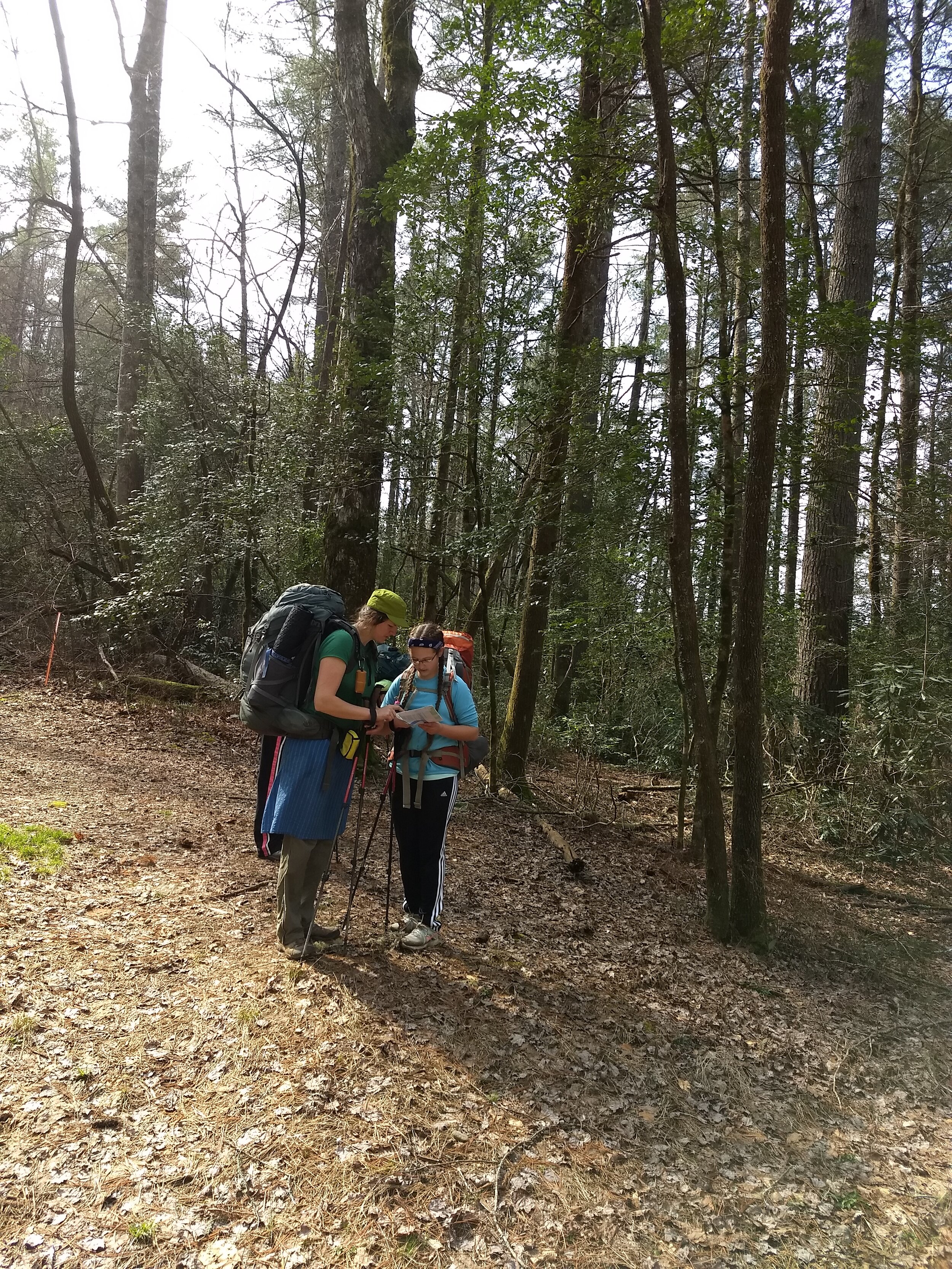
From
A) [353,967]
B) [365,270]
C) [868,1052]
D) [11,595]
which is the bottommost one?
[868,1052]

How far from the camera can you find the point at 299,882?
13.0 feet

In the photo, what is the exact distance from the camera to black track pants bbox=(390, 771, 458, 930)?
4.09m

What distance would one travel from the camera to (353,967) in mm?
4031

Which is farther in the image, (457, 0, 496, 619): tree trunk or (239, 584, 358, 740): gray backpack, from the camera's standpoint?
(457, 0, 496, 619): tree trunk

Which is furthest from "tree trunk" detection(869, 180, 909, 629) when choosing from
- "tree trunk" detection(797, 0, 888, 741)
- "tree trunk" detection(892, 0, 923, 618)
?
"tree trunk" detection(797, 0, 888, 741)

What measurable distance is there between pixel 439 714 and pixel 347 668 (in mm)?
622

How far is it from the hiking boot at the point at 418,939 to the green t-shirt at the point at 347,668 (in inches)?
55.6

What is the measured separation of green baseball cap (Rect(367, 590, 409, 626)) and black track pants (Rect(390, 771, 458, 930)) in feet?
2.98

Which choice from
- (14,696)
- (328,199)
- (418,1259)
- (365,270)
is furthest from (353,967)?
(328,199)

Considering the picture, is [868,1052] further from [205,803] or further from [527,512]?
[205,803]

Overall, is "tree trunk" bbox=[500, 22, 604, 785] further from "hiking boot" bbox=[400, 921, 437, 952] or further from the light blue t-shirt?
"hiking boot" bbox=[400, 921, 437, 952]

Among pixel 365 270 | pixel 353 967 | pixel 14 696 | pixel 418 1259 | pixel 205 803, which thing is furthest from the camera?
pixel 14 696

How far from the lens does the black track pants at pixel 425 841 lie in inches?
161

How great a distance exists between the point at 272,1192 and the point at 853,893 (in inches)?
236
